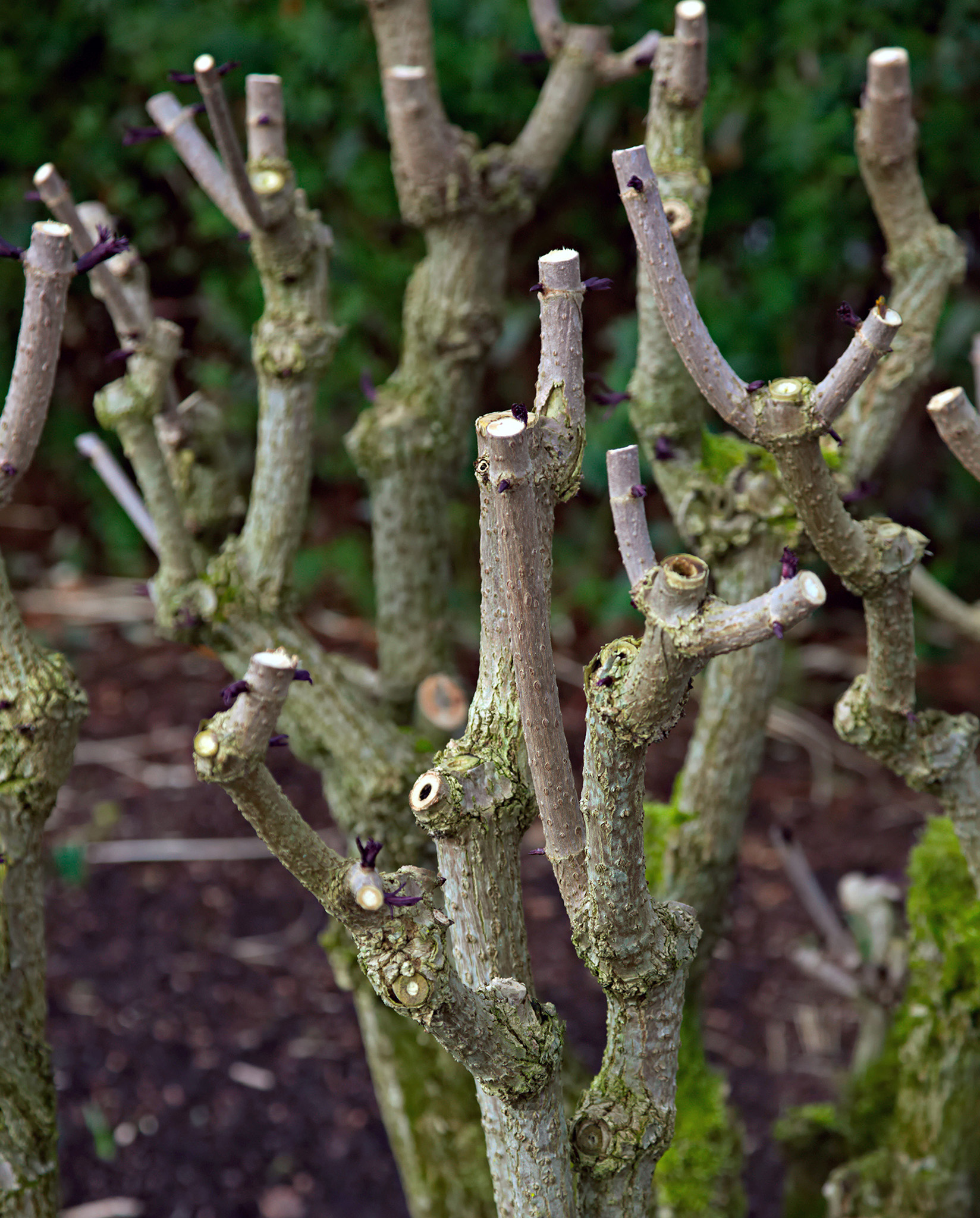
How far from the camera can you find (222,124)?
145cm

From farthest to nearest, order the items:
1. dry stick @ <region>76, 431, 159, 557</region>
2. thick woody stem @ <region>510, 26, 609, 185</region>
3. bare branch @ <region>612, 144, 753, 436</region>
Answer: thick woody stem @ <region>510, 26, 609, 185</region> < dry stick @ <region>76, 431, 159, 557</region> < bare branch @ <region>612, 144, 753, 436</region>

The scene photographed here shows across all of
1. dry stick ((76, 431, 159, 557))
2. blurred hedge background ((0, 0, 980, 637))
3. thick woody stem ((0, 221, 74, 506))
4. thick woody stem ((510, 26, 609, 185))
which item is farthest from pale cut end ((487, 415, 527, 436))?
blurred hedge background ((0, 0, 980, 637))

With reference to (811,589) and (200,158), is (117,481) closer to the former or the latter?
(200,158)

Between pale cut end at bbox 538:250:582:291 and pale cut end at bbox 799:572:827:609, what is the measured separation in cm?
37

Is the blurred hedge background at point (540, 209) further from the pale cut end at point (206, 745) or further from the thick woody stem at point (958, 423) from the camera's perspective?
the pale cut end at point (206, 745)

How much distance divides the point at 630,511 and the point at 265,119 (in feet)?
2.97

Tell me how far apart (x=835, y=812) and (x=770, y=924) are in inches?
18.1

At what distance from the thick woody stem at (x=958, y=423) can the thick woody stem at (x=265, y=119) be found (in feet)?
3.04

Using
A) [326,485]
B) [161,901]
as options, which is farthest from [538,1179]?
[326,485]

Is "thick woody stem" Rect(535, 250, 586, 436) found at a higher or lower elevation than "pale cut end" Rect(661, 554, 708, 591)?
higher

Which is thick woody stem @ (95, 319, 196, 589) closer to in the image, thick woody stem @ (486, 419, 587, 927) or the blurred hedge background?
thick woody stem @ (486, 419, 587, 927)

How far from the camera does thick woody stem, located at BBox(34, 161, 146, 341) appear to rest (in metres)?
1.45

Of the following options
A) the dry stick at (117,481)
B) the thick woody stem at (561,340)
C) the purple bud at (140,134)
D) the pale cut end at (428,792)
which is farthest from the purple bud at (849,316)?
the dry stick at (117,481)

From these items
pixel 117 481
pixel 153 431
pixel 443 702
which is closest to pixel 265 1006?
pixel 443 702
